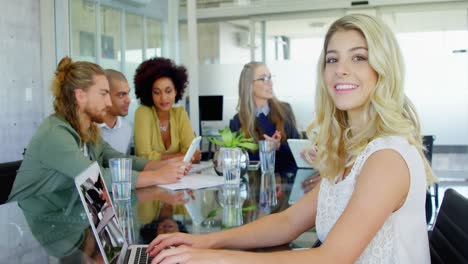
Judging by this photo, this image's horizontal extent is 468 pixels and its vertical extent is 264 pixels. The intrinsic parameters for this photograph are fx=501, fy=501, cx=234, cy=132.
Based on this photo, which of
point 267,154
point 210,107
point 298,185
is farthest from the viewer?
point 210,107

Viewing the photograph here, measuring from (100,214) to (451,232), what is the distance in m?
0.86

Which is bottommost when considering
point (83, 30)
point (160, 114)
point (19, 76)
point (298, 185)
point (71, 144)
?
point (298, 185)

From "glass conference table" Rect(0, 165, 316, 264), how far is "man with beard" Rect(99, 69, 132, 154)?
1045 mm

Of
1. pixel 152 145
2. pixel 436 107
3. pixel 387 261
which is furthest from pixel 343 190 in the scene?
pixel 436 107

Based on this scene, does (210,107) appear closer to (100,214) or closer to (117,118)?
(117,118)

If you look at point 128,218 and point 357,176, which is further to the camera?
point 128,218

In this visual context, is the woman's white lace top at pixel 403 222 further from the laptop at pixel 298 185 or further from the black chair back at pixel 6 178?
the black chair back at pixel 6 178

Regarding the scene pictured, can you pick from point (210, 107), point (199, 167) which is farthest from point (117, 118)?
point (210, 107)

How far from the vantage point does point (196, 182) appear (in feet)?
7.83

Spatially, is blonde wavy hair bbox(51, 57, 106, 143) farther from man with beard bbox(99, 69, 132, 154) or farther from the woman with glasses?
the woman with glasses

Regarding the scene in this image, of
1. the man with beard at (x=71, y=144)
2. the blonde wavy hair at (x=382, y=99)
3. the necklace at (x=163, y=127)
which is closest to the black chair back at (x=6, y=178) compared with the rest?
the man with beard at (x=71, y=144)

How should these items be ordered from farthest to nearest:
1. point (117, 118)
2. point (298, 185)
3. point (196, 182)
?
point (117, 118), point (196, 182), point (298, 185)

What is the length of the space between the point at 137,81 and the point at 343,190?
2.55 metres

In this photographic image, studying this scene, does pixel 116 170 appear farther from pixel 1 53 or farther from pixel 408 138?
pixel 1 53
